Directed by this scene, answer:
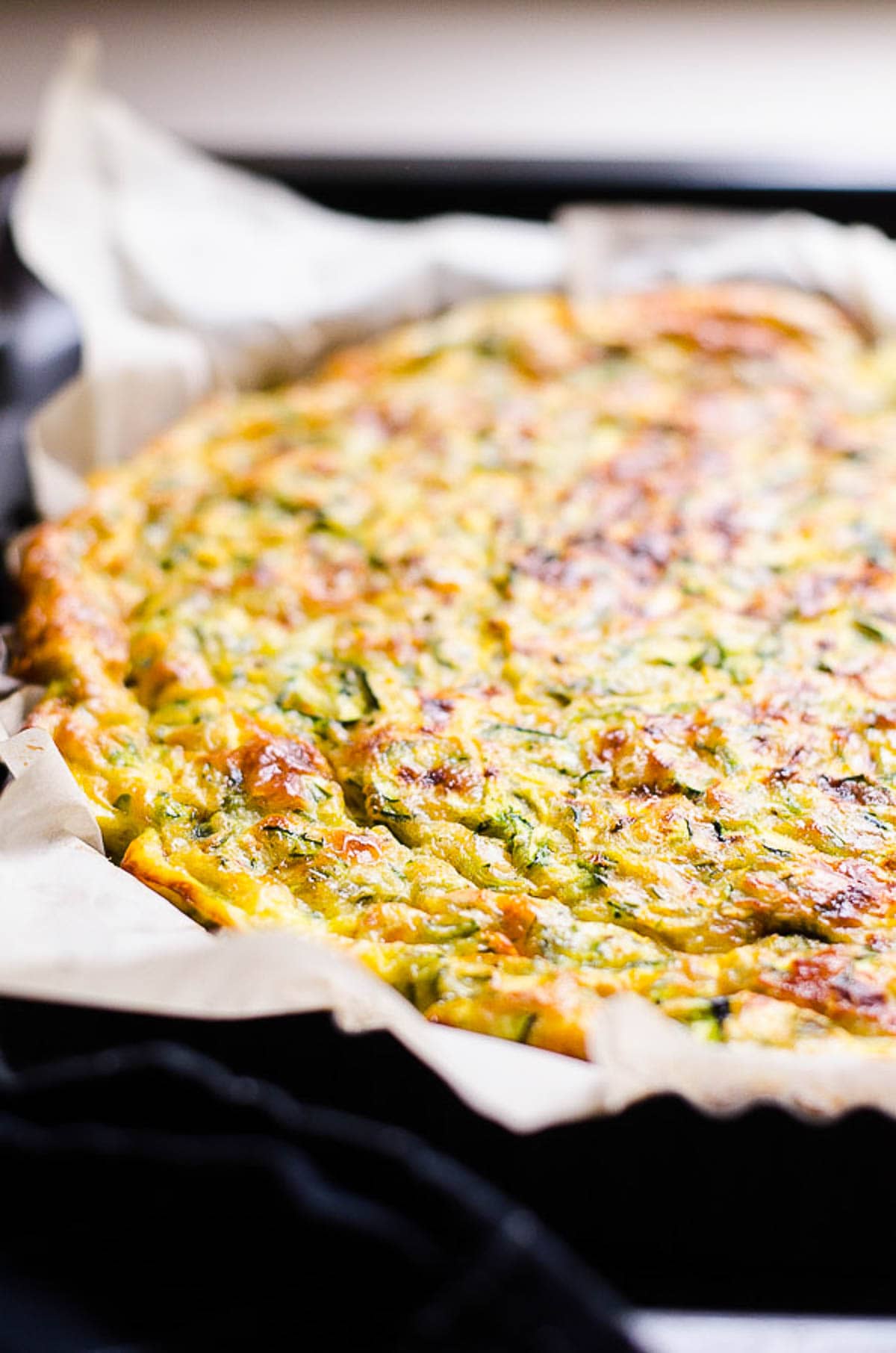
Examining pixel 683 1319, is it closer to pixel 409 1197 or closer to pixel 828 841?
pixel 409 1197

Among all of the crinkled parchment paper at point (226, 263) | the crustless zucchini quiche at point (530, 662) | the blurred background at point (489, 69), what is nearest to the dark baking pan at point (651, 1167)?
the crustless zucchini quiche at point (530, 662)

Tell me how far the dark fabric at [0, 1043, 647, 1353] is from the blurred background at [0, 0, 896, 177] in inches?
151

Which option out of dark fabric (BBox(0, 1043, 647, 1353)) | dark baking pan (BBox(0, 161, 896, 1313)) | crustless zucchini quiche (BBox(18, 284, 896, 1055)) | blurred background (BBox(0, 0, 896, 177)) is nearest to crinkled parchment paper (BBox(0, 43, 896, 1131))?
crustless zucchini quiche (BBox(18, 284, 896, 1055))

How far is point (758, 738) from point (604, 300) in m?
1.77

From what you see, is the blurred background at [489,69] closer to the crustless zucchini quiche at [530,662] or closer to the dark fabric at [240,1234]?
the crustless zucchini quiche at [530,662]

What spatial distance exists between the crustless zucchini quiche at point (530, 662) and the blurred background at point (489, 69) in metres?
1.69

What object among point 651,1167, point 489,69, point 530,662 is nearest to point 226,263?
point 530,662

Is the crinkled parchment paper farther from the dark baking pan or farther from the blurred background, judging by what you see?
the blurred background

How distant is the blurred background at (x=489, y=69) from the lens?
4895 mm

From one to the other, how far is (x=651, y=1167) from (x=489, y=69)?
4.59m

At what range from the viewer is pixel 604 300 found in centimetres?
361

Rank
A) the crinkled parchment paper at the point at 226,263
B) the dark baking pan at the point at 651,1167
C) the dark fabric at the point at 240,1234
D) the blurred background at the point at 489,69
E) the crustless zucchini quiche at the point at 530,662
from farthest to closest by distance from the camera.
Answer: the blurred background at the point at 489,69 → the crinkled parchment paper at the point at 226,263 → the crustless zucchini quiche at the point at 530,662 → the dark baking pan at the point at 651,1167 → the dark fabric at the point at 240,1234

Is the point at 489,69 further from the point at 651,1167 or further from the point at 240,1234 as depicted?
the point at 240,1234

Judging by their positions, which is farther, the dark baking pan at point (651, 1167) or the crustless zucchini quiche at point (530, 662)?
the crustless zucchini quiche at point (530, 662)
